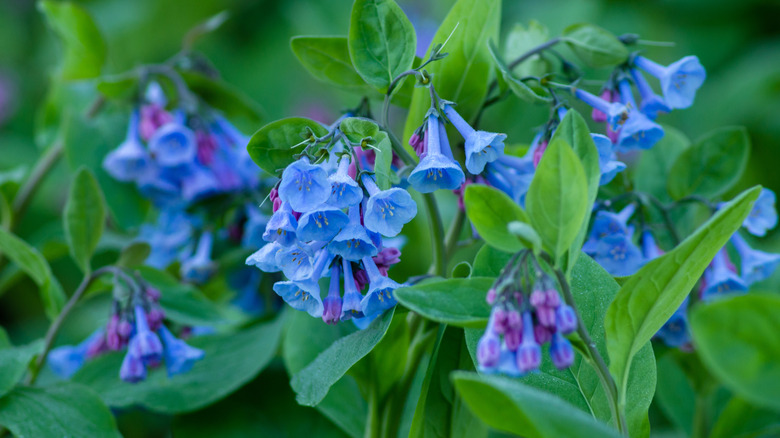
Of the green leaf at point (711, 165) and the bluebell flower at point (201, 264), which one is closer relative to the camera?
the green leaf at point (711, 165)

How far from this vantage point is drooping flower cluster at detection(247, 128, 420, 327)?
67 centimetres

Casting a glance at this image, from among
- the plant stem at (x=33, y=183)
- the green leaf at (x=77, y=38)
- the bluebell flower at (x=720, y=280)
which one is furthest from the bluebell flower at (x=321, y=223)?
the green leaf at (x=77, y=38)

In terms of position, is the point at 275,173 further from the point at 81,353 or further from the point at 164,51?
the point at 164,51

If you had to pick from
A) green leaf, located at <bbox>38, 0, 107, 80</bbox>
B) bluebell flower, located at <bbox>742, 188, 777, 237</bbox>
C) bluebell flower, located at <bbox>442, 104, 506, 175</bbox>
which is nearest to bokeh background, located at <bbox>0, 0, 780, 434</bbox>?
green leaf, located at <bbox>38, 0, 107, 80</bbox>

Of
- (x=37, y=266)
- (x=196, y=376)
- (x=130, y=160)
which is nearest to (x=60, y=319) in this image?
(x=37, y=266)

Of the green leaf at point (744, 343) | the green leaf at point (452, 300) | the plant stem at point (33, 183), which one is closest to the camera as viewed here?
the green leaf at point (744, 343)

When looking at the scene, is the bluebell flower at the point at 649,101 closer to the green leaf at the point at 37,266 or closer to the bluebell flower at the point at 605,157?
the bluebell flower at the point at 605,157

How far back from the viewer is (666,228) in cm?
101

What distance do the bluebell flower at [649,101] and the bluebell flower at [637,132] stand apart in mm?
26

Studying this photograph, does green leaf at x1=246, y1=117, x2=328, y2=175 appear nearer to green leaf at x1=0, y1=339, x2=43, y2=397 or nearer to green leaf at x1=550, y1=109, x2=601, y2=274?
green leaf at x1=550, y1=109, x2=601, y2=274

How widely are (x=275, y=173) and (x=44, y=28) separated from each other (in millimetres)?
2413

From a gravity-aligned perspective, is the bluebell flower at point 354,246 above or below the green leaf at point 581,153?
below

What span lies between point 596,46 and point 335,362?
0.54 metres

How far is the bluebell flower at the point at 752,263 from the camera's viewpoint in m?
0.96
